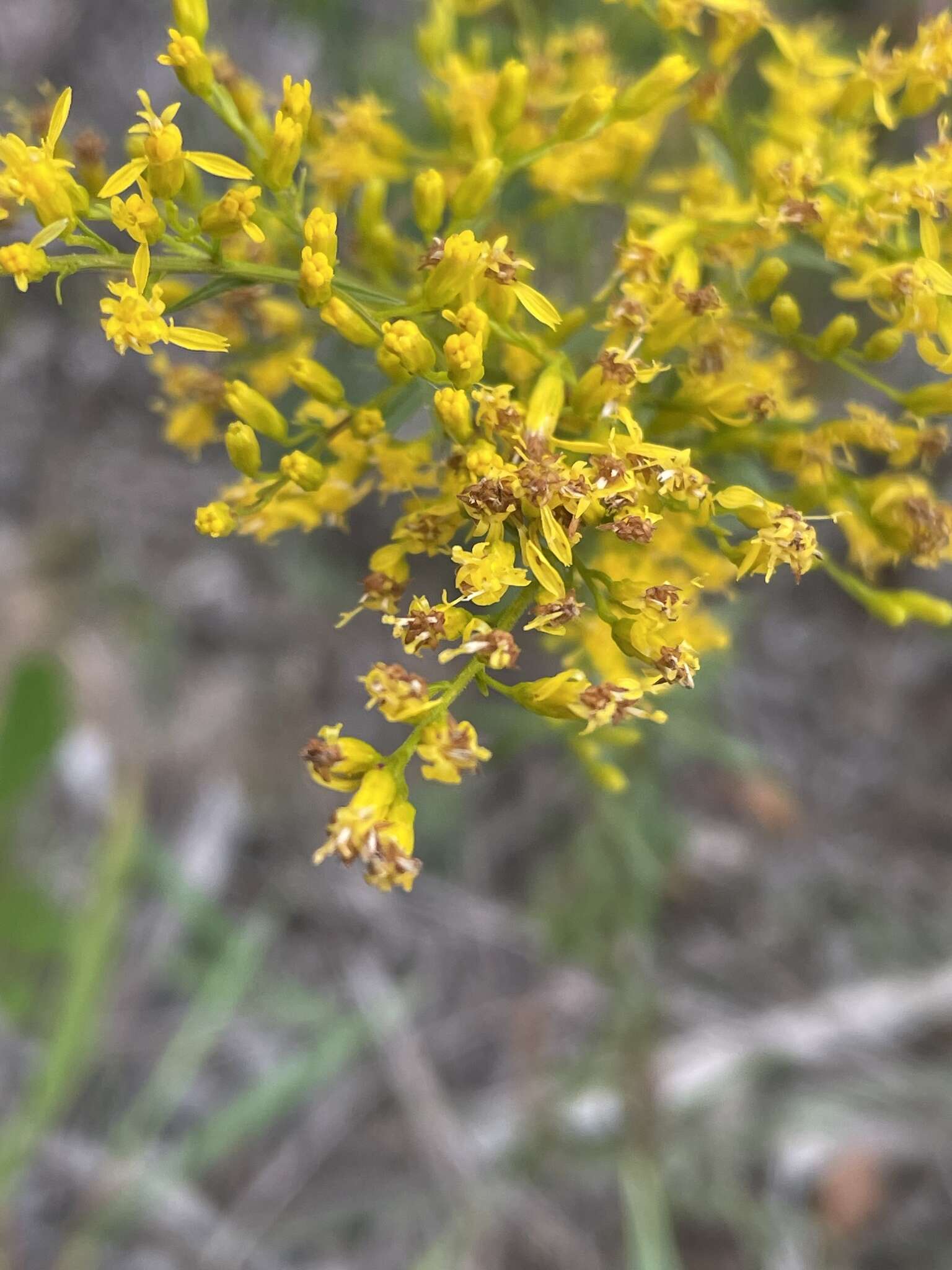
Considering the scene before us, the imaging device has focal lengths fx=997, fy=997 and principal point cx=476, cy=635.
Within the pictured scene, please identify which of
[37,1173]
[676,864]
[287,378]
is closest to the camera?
[287,378]

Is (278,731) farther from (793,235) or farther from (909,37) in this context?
(909,37)

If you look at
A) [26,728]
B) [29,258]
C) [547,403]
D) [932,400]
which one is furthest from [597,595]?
[26,728]


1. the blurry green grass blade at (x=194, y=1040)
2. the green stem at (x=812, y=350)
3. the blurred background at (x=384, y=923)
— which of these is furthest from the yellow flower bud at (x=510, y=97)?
the blurry green grass blade at (x=194, y=1040)

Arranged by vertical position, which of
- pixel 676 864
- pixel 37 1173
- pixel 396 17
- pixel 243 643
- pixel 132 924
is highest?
pixel 396 17

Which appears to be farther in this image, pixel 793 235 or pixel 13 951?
pixel 13 951

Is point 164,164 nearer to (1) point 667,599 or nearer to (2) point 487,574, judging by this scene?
(2) point 487,574

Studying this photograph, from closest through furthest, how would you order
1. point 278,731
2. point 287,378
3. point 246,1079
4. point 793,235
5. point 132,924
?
1. point 793,235
2. point 287,378
3. point 246,1079
4. point 132,924
5. point 278,731

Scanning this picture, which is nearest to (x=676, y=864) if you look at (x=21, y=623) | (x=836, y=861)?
(x=836, y=861)

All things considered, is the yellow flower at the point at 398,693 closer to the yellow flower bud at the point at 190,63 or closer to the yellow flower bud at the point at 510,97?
the yellow flower bud at the point at 190,63
